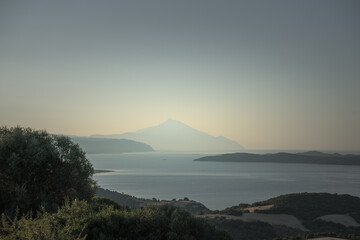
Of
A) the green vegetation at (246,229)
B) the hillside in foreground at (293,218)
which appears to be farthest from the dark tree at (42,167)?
the green vegetation at (246,229)

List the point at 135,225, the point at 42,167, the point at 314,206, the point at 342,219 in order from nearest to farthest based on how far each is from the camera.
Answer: the point at 135,225 → the point at 42,167 → the point at 342,219 → the point at 314,206

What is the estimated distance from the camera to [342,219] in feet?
176

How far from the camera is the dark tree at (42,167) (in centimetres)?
1800

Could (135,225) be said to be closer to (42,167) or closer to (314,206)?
(42,167)

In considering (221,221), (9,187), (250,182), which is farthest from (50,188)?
(250,182)

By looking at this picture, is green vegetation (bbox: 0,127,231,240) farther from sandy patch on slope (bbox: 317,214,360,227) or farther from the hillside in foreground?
sandy patch on slope (bbox: 317,214,360,227)

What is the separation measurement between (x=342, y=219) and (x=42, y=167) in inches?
2001

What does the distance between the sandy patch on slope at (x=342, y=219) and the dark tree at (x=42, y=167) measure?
4533cm

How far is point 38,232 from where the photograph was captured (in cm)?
789

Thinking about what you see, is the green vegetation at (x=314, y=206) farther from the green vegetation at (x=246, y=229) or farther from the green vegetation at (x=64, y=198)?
the green vegetation at (x=64, y=198)

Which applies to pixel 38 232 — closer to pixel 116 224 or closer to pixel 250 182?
pixel 116 224

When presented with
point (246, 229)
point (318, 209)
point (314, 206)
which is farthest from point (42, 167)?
point (314, 206)

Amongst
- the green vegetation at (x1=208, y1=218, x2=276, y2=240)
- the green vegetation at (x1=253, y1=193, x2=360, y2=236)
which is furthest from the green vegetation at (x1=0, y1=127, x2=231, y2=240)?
the green vegetation at (x1=253, y1=193, x2=360, y2=236)

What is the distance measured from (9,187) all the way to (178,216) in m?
10.7
